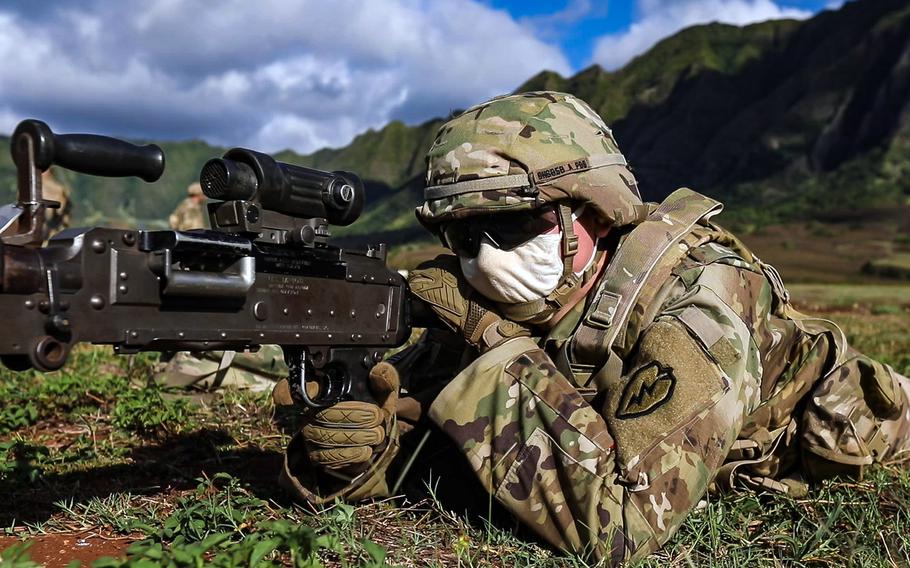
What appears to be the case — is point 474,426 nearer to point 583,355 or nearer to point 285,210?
point 583,355

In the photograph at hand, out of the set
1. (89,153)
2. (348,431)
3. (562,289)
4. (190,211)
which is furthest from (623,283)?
(190,211)

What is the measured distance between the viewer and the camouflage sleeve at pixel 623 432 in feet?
8.84

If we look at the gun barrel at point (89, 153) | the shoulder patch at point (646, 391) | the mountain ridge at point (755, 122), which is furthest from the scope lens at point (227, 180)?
the mountain ridge at point (755, 122)

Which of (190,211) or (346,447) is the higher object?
(190,211)

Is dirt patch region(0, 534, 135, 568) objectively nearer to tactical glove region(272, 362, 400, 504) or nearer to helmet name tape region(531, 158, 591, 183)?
tactical glove region(272, 362, 400, 504)

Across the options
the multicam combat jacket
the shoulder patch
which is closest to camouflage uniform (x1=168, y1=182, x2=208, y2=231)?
the multicam combat jacket

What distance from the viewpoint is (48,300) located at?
2.27 metres

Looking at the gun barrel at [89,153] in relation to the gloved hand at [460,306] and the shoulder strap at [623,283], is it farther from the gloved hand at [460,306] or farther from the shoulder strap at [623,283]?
the shoulder strap at [623,283]

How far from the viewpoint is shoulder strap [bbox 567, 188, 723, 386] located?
2988 mm

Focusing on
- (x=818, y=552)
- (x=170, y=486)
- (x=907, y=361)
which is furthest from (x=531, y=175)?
(x=907, y=361)

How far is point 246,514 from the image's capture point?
Answer: 117 inches

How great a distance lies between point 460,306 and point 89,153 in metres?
1.54

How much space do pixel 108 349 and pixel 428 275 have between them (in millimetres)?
4074

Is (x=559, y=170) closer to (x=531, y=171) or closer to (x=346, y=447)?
(x=531, y=171)
